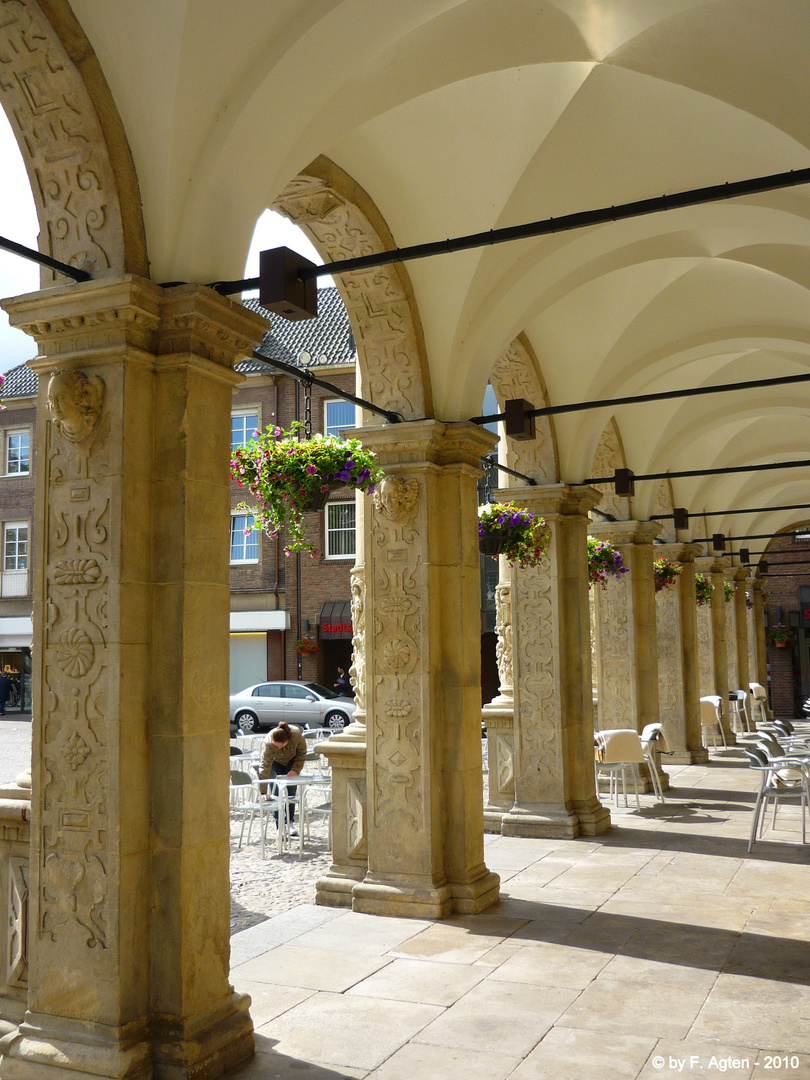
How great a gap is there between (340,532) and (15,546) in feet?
30.2

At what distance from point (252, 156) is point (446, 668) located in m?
3.32

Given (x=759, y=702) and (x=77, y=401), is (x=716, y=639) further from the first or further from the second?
(x=77, y=401)

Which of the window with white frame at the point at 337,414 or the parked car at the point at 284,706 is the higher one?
the window with white frame at the point at 337,414

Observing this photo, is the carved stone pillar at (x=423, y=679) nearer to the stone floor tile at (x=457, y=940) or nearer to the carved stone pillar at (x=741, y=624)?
the stone floor tile at (x=457, y=940)

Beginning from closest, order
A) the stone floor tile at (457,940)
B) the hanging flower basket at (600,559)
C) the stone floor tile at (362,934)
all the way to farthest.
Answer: the stone floor tile at (457,940)
the stone floor tile at (362,934)
the hanging flower basket at (600,559)

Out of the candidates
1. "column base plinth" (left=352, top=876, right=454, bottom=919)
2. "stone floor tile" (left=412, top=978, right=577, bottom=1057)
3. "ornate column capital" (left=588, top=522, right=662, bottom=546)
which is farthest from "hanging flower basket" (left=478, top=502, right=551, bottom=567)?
"ornate column capital" (left=588, top=522, right=662, bottom=546)

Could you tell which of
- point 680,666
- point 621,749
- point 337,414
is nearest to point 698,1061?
point 621,749

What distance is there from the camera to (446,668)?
6.16 metres

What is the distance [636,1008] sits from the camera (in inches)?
167

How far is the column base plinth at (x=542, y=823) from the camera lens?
26.9 feet

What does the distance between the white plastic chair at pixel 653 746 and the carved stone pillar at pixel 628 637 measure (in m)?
0.67

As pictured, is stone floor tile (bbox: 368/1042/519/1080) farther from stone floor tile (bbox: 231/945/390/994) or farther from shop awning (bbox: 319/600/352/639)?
shop awning (bbox: 319/600/352/639)

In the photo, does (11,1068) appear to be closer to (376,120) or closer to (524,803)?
(376,120)

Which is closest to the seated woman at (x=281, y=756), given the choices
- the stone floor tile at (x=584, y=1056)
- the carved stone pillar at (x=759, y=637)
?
the stone floor tile at (x=584, y=1056)
